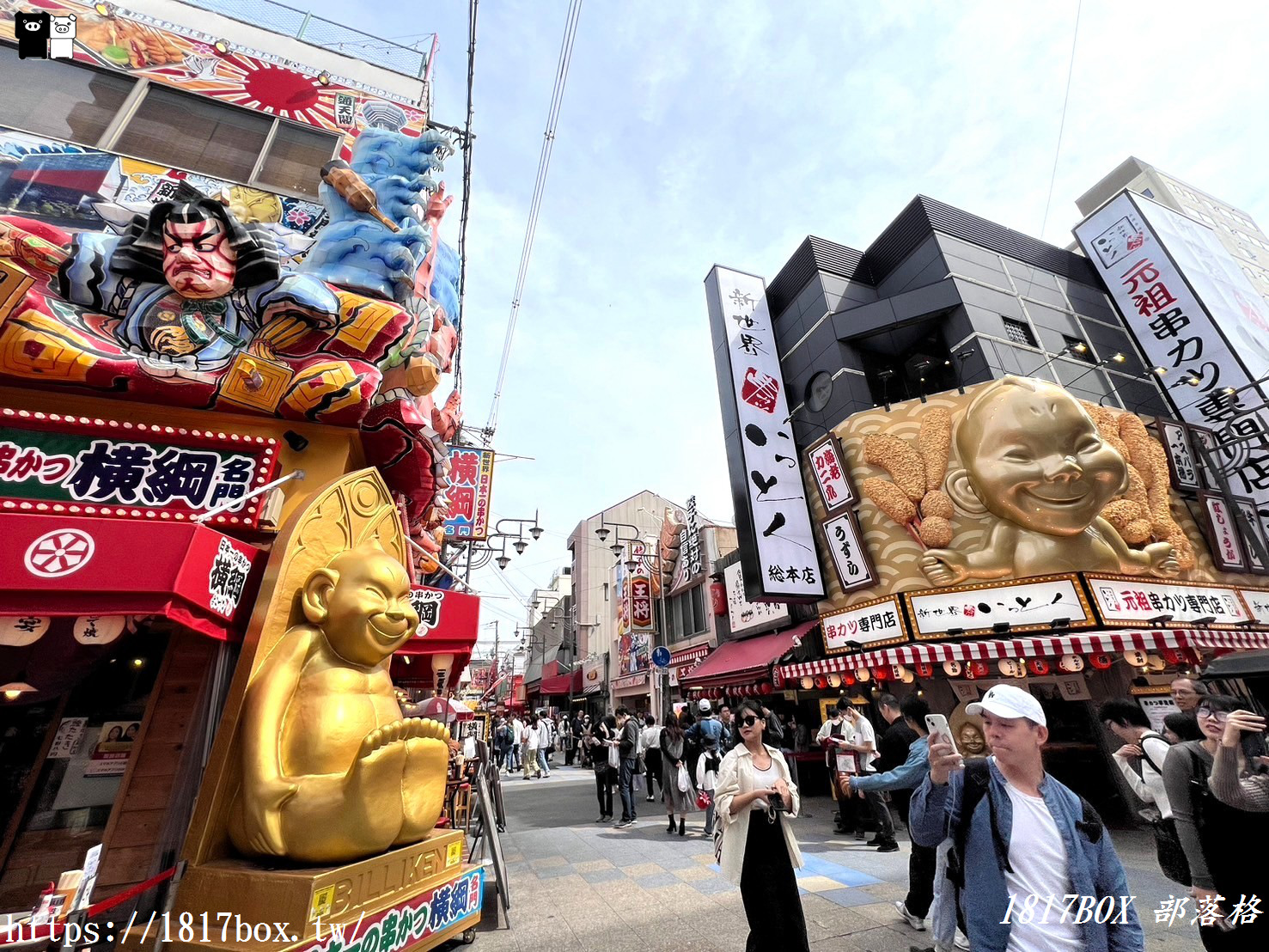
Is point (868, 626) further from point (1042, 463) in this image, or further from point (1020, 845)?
point (1020, 845)

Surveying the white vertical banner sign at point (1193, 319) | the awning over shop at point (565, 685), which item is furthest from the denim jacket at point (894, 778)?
the awning over shop at point (565, 685)

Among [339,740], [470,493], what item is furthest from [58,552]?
[470,493]

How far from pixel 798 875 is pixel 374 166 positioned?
380 inches

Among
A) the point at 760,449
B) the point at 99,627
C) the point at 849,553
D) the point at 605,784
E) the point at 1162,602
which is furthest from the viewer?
the point at 760,449

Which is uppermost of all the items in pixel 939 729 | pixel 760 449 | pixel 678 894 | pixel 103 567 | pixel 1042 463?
pixel 760 449

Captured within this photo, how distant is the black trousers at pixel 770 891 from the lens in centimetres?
335

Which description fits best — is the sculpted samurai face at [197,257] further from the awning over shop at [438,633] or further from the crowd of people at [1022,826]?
the crowd of people at [1022,826]

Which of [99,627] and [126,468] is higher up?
[126,468]

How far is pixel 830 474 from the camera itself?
13.1 meters

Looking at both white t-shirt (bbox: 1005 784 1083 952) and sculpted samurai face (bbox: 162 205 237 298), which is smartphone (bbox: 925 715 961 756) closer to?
white t-shirt (bbox: 1005 784 1083 952)

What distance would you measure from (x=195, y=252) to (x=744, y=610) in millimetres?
15123

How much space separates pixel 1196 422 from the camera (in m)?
13.8

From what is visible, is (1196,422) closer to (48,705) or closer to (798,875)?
(798,875)

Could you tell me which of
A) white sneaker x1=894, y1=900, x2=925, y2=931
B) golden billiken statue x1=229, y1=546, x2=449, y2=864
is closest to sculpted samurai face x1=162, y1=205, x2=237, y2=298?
golden billiken statue x1=229, y1=546, x2=449, y2=864
